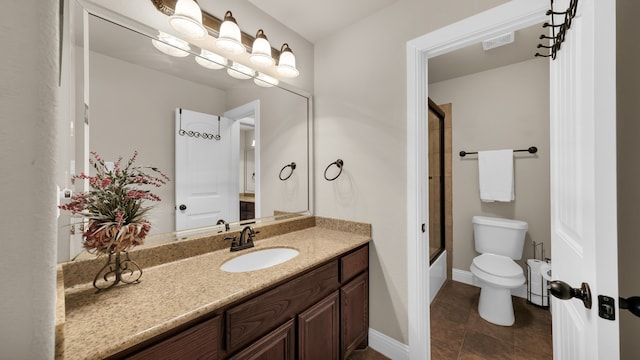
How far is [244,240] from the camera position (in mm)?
1466

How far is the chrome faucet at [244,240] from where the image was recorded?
4.64 feet

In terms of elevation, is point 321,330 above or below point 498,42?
below

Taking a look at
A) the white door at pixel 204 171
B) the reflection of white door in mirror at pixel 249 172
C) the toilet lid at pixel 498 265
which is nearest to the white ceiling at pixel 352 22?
the white door at pixel 204 171

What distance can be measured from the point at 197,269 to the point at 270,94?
127 cm

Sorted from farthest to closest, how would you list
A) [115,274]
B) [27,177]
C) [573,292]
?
1. [115,274]
2. [573,292]
3. [27,177]

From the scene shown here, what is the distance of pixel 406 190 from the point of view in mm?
1584

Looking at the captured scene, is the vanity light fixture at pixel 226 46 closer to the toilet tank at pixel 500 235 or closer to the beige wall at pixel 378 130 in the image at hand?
the beige wall at pixel 378 130

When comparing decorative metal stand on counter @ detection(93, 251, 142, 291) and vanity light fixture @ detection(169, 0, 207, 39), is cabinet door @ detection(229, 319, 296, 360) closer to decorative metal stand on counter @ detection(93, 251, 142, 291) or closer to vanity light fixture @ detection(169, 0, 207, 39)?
decorative metal stand on counter @ detection(93, 251, 142, 291)

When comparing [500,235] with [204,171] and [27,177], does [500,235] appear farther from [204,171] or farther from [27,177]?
[27,177]

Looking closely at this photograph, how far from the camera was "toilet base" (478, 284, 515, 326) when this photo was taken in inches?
77.9

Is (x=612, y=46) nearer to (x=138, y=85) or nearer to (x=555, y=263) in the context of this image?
(x=555, y=263)

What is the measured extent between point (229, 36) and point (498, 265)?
278cm

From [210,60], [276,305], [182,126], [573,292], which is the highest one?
[210,60]

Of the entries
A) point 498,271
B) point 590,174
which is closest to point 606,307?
point 590,174
